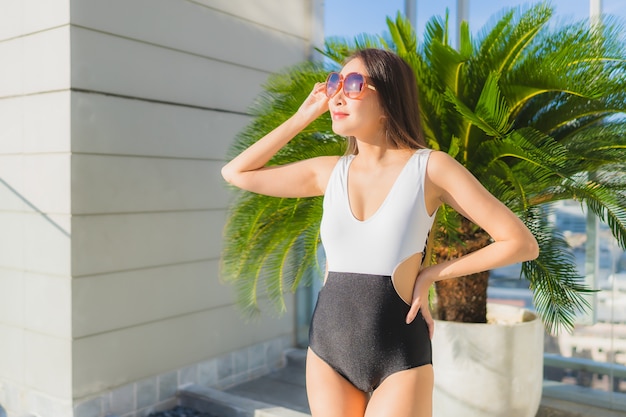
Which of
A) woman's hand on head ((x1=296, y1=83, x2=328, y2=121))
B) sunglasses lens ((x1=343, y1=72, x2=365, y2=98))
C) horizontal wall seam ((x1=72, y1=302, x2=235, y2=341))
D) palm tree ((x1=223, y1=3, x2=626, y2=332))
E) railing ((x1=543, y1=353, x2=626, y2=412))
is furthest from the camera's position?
railing ((x1=543, y1=353, x2=626, y2=412))

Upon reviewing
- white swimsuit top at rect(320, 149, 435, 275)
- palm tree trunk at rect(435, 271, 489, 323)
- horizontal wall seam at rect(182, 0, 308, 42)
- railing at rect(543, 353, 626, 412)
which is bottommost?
railing at rect(543, 353, 626, 412)

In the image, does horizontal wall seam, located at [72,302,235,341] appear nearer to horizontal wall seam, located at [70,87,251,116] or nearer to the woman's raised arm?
horizontal wall seam, located at [70,87,251,116]

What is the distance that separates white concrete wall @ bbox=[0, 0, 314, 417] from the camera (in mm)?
3555

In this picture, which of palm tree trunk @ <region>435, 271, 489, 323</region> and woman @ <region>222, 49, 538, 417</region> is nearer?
woman @ <region>222, 49, 538, 417</region>

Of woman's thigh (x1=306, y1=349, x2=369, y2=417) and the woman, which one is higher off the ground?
the woman

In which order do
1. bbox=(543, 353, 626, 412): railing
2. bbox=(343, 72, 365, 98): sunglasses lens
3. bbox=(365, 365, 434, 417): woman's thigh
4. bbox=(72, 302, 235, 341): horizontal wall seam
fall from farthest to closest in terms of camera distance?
bbox=(543, 353, 626, 412): railing < bbox=(72, 302, 235, 341): horizontal wall seam < bbox=(343, 72, 365, 98): sunglasses lens < bbox=(365, 365, 434, 417): woman's thigh

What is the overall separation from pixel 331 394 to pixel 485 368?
5.65ft

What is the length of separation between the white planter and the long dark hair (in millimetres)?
1670

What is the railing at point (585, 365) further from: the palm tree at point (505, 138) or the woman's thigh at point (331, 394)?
the woman's thigh at point (331, 394)

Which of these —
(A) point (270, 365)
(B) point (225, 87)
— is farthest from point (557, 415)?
(B) point (225, 87)
